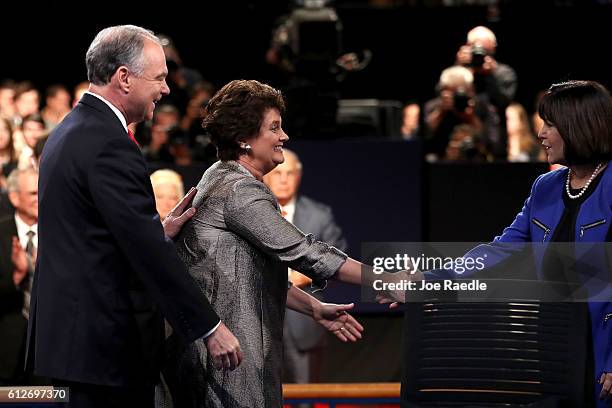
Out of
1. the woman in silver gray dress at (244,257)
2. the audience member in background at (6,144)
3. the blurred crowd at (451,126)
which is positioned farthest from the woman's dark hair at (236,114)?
the audience member in background at (6,144)

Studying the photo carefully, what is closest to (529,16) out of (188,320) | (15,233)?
(15,233)

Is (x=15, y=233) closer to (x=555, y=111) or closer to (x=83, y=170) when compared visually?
(x=83, y=170)

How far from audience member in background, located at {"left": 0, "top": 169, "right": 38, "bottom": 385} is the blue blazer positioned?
255 centimetres

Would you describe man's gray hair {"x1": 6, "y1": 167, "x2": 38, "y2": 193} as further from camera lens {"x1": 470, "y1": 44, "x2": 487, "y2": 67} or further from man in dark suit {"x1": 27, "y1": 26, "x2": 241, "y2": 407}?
camera lens {"x1": 470, "y1": 44, "x2": 487, "y2": 67}

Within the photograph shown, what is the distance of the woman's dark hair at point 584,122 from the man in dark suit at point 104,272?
1208 mm

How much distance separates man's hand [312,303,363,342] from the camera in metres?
3.54

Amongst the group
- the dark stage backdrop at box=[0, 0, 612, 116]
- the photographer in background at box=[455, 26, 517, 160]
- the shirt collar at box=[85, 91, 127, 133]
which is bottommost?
the shirt collar at box=[85, 91, 127, 133]

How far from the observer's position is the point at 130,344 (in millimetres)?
3162

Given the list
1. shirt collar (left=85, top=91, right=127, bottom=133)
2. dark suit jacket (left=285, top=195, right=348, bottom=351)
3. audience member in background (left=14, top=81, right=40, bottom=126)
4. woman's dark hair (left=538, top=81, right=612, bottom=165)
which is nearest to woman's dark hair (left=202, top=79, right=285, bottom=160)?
shirt collar (left=85, top=91, right=127, bottom=133)

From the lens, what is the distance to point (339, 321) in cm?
356

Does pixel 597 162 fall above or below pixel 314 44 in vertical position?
below

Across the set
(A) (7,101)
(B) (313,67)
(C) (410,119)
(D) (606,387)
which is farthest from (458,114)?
(A) (7,101)

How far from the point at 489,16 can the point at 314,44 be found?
352cm

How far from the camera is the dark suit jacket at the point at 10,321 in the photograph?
17.4 ft
